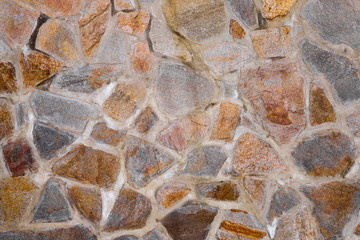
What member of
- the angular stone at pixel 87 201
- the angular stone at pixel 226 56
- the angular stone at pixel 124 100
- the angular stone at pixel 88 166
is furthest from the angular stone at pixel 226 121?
the angular stone at pixel 87 201

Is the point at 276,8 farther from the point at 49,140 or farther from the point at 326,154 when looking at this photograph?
the point at 49,140

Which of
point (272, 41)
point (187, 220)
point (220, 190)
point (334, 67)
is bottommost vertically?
point (187, 220)

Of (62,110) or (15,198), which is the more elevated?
(62,110)

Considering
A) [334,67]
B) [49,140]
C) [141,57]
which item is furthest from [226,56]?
[49,140]

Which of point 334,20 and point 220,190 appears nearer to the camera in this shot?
point 334,20

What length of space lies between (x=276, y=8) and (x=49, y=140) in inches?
51.5

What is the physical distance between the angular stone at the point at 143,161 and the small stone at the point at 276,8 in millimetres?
880

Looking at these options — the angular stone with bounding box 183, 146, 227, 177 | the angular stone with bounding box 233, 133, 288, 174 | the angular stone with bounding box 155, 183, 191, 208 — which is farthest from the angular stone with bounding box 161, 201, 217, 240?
the angular stone with bounding box 233, 133, 288, 174

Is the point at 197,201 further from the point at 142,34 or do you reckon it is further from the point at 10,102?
the point at 10,102

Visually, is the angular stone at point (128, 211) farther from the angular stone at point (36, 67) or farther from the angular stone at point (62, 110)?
the angular stone at point (36, 67)

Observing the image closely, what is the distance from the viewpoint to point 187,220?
1.67 m

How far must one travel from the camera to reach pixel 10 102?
1.53m

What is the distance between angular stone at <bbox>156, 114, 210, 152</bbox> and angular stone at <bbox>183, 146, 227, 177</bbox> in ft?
0.23

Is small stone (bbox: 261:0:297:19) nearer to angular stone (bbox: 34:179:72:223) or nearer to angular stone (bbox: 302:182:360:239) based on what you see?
angular stone (bbox: 302:182:360:239)
